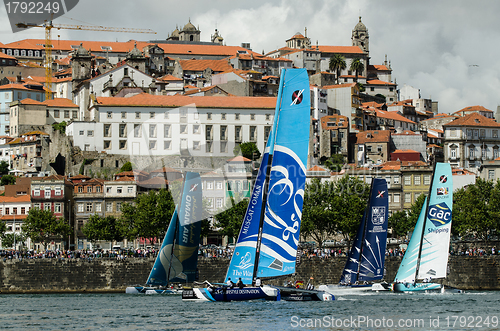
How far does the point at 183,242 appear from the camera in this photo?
5325cm

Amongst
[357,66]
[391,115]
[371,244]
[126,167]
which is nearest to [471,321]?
[371,244]

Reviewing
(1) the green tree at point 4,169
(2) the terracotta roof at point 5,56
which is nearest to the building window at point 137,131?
(1) the green tree at point 4,169

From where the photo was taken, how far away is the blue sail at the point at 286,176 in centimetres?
3450

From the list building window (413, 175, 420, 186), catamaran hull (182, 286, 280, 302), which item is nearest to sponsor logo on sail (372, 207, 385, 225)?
catamaran hull (182, 286, 280, 302)

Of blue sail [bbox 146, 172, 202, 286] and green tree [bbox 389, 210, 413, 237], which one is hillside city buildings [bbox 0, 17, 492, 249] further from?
blue sail [bbox 146, 172, 202, 286]

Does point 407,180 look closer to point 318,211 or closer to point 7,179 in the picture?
point 318,211

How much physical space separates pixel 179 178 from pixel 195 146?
2780 cm

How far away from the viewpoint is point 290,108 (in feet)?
113

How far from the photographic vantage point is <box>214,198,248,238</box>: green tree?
265 feet

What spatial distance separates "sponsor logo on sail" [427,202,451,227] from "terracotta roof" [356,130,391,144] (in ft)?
257

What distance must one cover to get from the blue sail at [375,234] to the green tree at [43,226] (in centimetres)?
4205

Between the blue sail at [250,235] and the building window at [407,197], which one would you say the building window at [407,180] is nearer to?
the building window at [407,197]

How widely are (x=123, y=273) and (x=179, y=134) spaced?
63887 millimetres

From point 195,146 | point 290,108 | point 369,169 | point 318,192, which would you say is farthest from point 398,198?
point 290,108
